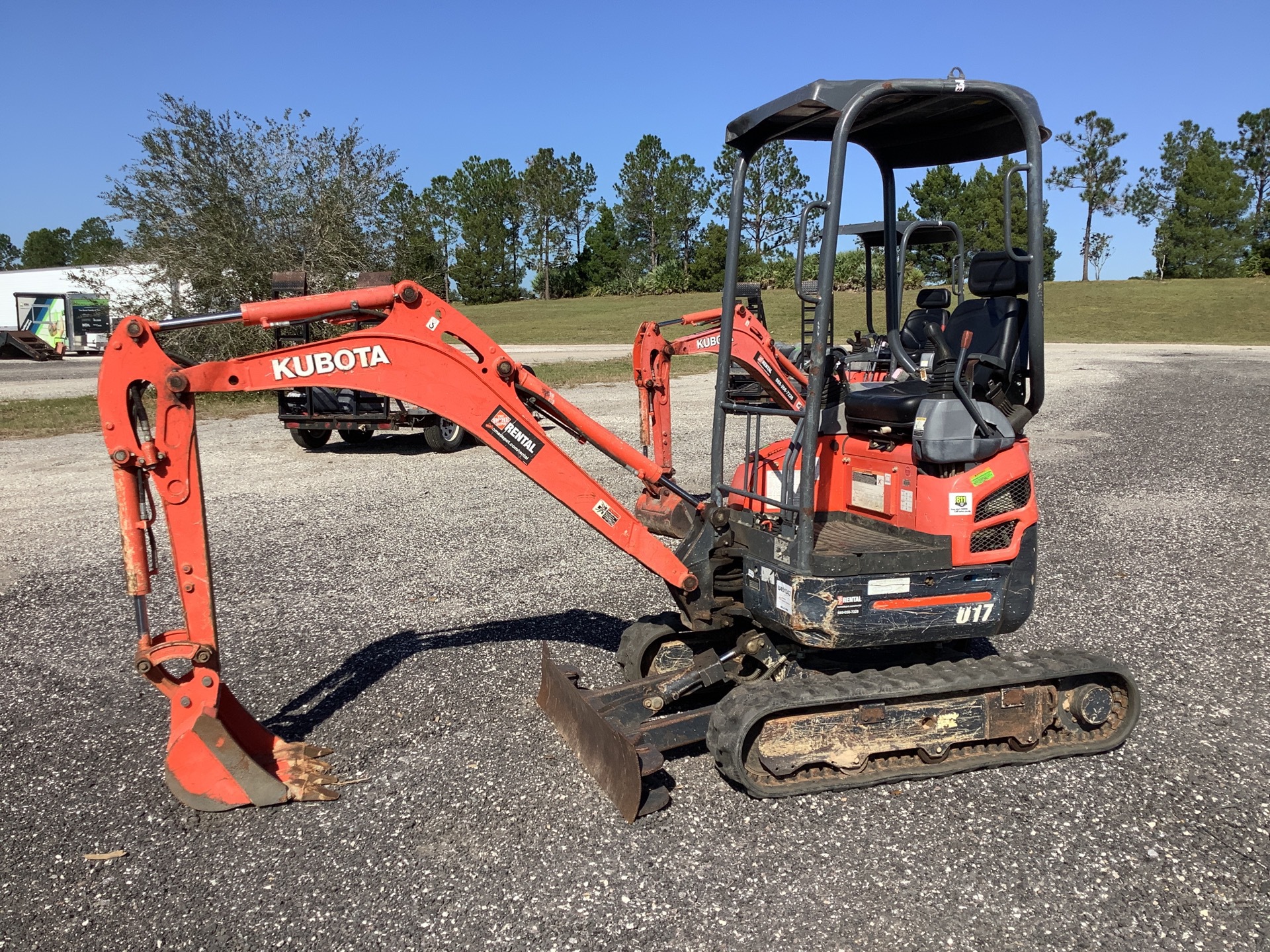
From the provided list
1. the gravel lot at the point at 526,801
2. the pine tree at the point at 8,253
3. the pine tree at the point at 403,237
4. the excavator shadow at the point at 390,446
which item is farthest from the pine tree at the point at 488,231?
the pine tree at the point at 8,253

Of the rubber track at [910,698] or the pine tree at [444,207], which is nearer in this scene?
the rubber track at [910,698]

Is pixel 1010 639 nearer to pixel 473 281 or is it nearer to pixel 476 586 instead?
pixel 476 586

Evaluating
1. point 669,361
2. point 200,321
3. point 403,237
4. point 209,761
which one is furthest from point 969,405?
point 403,237

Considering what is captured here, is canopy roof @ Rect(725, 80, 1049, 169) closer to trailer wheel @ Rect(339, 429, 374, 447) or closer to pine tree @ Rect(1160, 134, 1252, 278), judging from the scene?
trailer wheel @ Rect(339, 429, 374, 447)

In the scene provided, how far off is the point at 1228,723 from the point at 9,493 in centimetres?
1220

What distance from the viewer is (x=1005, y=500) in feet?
15.2

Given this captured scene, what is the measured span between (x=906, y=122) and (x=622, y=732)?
3597 millimetres

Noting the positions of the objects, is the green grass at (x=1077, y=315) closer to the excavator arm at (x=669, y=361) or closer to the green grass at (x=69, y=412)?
the green grass at (x=69, y=412)

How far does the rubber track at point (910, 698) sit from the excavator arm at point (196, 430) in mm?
1403

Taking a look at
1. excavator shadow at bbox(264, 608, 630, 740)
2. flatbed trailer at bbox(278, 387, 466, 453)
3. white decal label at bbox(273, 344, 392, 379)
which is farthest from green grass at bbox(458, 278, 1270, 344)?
white decal label at bbox(273, 344, 392, 379)

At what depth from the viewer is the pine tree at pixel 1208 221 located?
73.4 metres

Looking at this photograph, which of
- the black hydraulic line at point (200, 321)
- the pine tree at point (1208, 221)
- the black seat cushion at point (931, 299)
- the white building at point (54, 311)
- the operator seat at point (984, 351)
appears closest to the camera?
the black hydraulic line at point (200, 321)

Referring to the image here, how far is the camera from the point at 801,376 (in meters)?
11.5

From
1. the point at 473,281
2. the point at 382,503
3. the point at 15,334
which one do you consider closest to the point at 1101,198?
the point at 473,281
